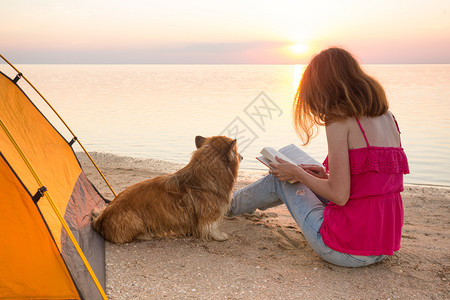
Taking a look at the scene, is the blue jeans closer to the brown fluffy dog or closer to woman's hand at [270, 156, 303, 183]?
woman's hand at [270, 156, 303, 183]

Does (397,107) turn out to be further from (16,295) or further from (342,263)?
(16,295)

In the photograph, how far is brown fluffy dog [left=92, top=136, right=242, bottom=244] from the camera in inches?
157

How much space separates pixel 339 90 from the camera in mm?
3109

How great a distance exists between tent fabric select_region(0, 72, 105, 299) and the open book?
1899mm

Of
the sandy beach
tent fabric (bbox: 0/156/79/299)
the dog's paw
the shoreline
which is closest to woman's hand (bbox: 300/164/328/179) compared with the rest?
the sandy beach

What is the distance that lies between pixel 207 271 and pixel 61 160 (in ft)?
7.28

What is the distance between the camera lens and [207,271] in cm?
357

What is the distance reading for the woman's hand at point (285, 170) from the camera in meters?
3.60

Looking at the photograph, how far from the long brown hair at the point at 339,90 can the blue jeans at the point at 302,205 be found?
0.88 meters

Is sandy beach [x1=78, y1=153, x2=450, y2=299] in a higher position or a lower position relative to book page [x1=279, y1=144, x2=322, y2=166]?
lower

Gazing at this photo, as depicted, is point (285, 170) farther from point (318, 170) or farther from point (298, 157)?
point (298, 157)

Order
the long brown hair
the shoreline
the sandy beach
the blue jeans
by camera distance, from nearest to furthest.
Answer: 1. the long brown hair
2. the sandy beach
3. the blue jeans
4. the shoreline

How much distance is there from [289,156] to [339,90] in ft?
5.03

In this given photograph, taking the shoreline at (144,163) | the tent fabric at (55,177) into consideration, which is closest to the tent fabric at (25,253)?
the tent fabric at (55,177)
